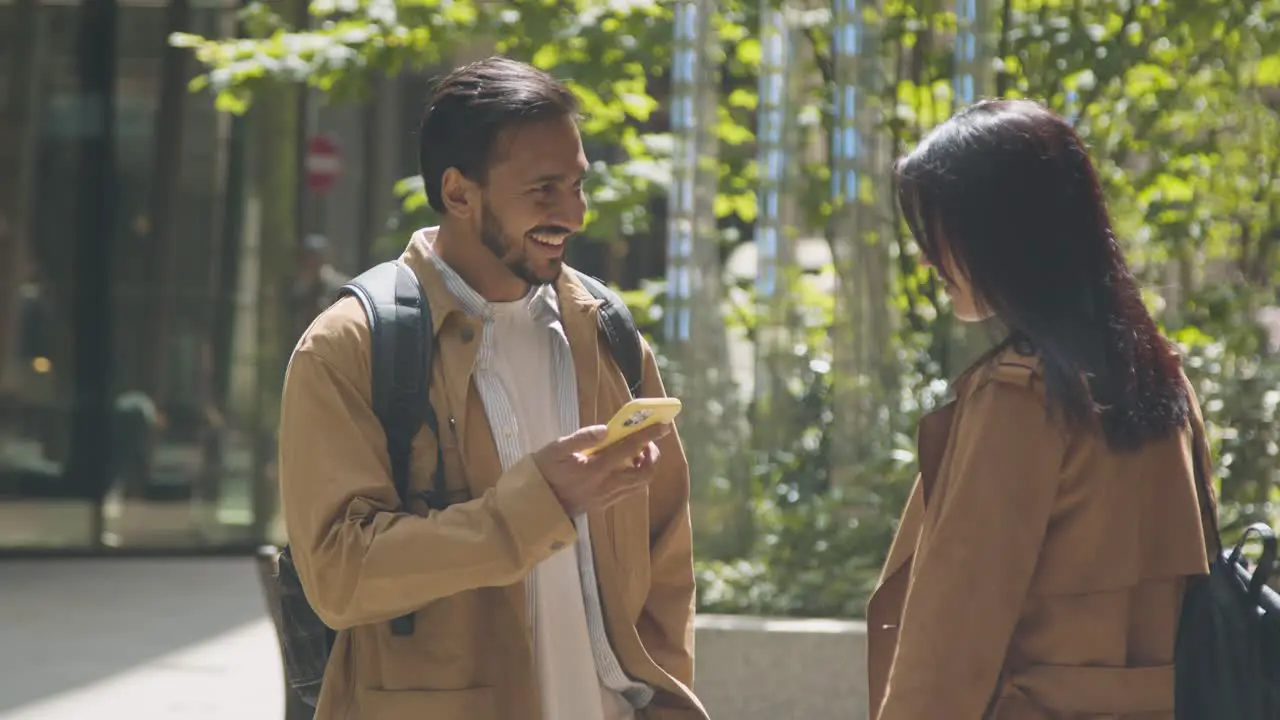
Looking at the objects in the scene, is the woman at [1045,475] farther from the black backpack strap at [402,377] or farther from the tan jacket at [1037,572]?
the black backpack strap at [402,377]

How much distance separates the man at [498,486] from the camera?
8.73 feet

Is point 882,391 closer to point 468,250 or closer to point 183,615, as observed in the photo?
point 183,615

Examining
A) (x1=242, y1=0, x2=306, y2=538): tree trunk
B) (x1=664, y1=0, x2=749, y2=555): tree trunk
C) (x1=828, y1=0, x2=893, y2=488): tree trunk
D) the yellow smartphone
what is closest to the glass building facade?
(x1=242, y1=0, x2=306, y2=538): tree trunk

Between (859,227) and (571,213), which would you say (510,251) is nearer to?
(571,213)

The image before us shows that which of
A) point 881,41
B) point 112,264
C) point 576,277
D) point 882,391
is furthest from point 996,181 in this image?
point 112,264

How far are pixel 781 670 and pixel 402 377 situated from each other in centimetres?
433

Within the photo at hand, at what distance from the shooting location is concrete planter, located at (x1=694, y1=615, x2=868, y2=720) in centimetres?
685

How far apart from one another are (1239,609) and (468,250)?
1202mm

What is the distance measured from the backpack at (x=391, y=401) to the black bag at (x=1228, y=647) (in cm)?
94

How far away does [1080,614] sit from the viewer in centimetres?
256

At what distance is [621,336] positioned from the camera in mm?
3088

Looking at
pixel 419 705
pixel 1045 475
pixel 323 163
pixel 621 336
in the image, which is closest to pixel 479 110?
pixel 621 336

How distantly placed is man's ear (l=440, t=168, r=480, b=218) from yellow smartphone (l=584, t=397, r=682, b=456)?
1.60ft

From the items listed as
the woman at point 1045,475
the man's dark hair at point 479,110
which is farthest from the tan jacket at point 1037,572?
the man's dark hair at point 479,110
